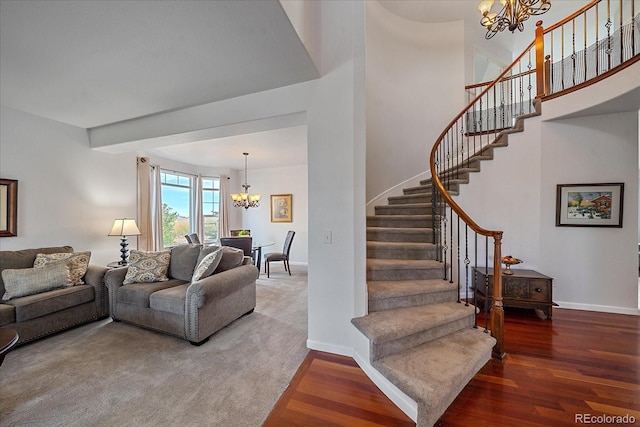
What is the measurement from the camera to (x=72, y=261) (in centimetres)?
308

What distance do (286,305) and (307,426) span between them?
81.7 inches

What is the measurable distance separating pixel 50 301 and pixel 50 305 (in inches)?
1.6

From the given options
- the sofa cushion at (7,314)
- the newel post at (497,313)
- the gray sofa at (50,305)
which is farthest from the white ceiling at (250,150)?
the sofa cushion at (7,314)

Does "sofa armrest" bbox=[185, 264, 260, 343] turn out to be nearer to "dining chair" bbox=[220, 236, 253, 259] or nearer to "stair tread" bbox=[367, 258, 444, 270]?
"stair tread" bbox=[367, 258, 444, 270]

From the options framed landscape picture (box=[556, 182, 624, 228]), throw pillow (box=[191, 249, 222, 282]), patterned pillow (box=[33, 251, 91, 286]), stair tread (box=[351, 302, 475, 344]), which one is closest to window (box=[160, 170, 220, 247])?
patterned pillow (box=[33, 251, 91, 286])

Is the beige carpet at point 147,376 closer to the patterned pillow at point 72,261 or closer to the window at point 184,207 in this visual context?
the patterned pillow at point 72,261

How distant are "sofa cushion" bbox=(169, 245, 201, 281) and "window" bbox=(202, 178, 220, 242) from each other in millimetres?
3692

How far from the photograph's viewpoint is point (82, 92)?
8.51 ft

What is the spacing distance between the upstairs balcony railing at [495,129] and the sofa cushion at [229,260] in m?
2.51

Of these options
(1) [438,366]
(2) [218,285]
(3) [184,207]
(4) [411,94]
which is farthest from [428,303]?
(3) [184,207]

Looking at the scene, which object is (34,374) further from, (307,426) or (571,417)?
(571,417)

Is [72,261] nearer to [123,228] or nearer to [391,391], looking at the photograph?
[123,228]

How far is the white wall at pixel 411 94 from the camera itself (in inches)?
181

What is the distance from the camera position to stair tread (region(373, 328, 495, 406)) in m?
1.55
